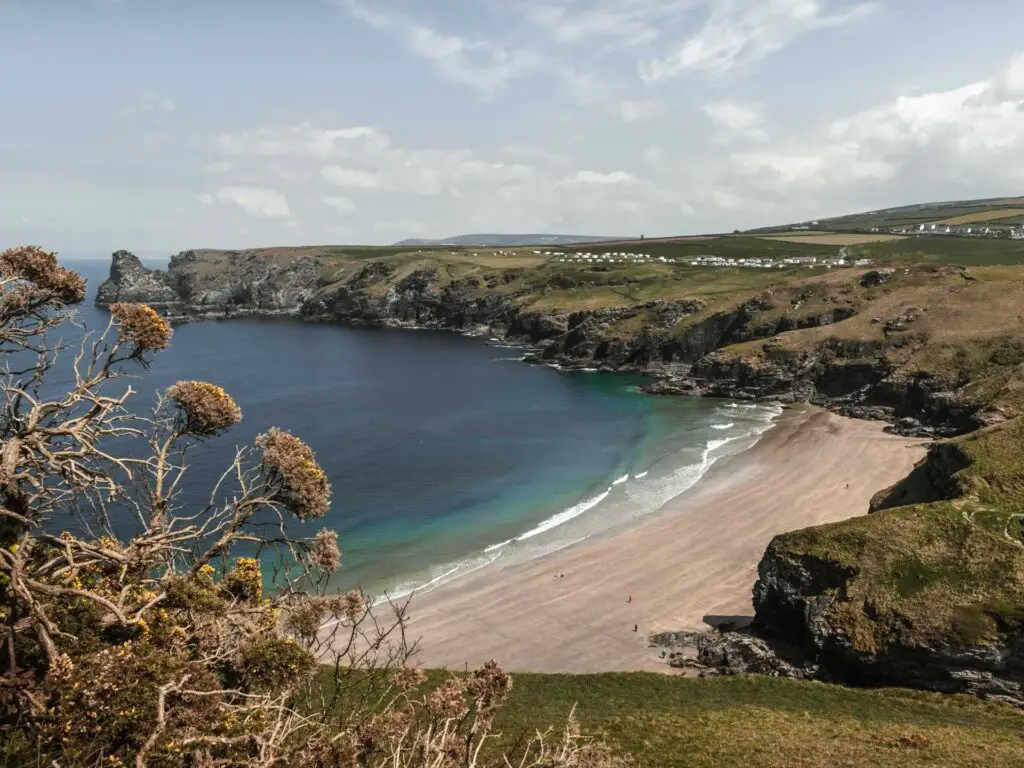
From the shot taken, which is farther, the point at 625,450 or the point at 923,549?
the point at 625,450

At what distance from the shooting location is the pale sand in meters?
41.3

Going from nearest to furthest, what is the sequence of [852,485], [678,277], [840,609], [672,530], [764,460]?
1. [840,609]
2. [672,530]
3. [852,485]
4. [764,460]
5. [678,277]

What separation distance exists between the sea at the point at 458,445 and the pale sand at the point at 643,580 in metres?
3.30

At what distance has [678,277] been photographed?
576 ft

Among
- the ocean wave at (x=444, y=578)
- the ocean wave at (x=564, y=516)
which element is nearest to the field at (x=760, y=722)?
the ocean wave at (x=444, y=578)

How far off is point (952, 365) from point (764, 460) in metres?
35.7

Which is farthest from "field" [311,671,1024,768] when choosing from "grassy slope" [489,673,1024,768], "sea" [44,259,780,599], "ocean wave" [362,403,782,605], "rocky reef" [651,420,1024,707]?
"sea" [44,259,780,599]

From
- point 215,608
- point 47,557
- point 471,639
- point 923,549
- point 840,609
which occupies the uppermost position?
point 47,557

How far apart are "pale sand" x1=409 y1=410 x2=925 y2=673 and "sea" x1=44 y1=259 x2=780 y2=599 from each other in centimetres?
330

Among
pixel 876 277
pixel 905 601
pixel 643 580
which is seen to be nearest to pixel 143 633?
pixel 905 601

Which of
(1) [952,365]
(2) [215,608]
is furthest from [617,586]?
(1) [952,365]

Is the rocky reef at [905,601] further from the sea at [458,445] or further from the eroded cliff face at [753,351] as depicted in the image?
the eroded cliff face at [753,351]

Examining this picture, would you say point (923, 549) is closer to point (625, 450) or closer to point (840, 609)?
point (840, 609)

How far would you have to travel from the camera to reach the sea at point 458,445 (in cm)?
5703
